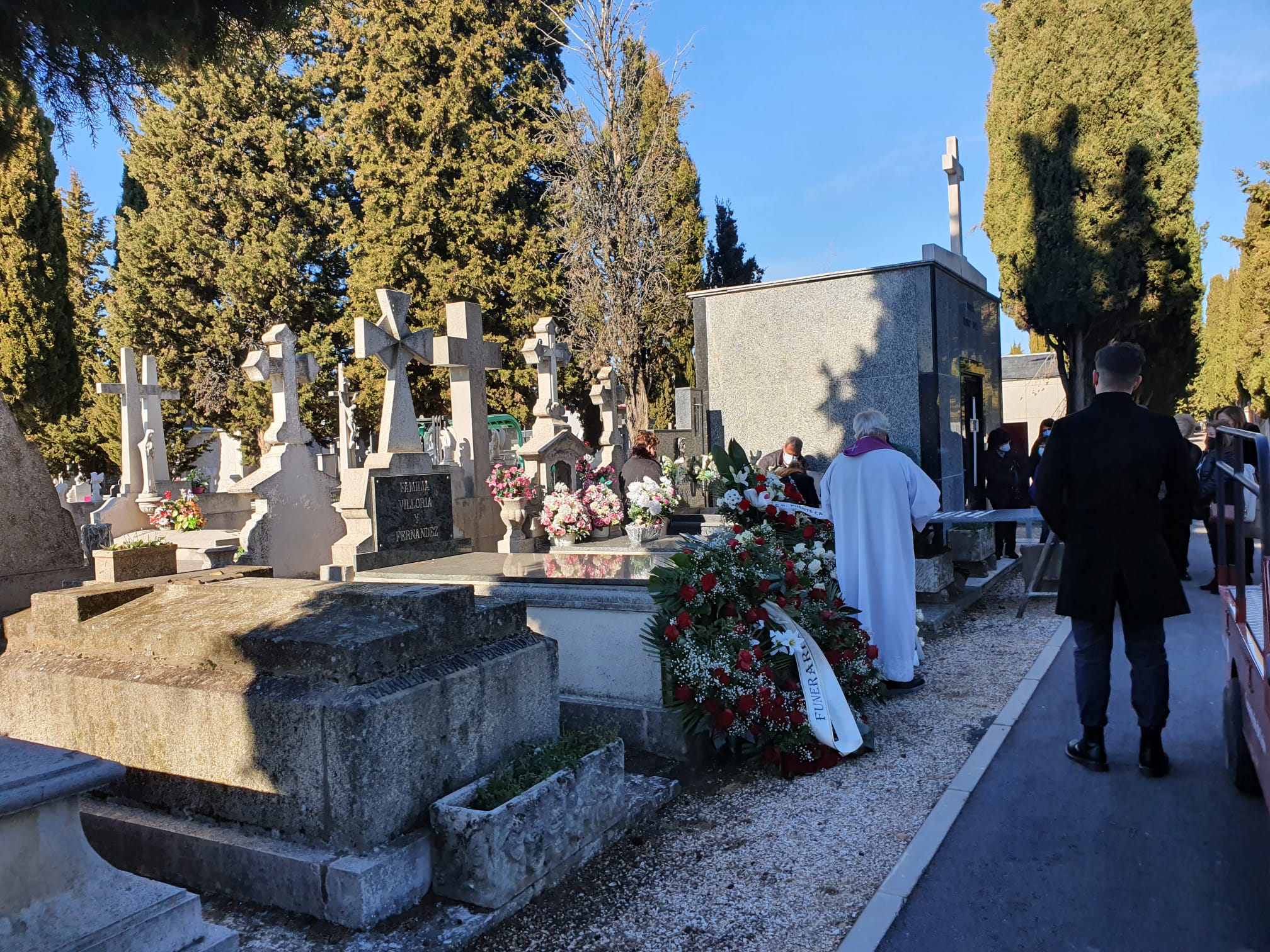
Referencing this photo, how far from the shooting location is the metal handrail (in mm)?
2623

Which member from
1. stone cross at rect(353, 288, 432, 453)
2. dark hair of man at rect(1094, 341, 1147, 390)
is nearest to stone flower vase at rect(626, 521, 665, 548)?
stone cross at rect(353, 288, 432, 453)

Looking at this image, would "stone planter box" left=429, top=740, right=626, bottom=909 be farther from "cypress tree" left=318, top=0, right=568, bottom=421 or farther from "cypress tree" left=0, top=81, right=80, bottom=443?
"cypress tree" left=0, top=81, right=80, bottom=443

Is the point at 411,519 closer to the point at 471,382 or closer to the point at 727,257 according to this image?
the point at 471,382

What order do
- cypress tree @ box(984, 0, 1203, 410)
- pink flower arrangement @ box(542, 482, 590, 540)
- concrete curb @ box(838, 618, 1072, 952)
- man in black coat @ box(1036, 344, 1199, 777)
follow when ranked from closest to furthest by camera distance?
concrete curb @ box(838, 618, 1072, 952) → man in black coat @ box(1036, 344, 1199, 777) → pink flower arrangement @ box(542, 482, 590, 540) → cypress tree @ box(984, 0, 1203, 410)

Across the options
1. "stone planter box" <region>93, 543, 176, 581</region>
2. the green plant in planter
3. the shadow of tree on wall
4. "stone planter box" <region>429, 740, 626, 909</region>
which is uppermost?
the shadow of tree on wall

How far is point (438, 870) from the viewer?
2.89 metres

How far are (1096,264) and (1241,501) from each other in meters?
15.7

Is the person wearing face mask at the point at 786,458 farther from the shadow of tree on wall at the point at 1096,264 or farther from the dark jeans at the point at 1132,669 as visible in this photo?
the shadow of tree on wall at the point at 1096,264

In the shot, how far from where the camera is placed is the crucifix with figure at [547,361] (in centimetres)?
1317

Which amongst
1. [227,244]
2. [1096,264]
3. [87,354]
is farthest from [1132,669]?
[87,354]

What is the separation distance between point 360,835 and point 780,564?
2.83 meters

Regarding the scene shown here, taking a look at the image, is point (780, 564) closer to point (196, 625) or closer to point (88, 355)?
point (196, 625)

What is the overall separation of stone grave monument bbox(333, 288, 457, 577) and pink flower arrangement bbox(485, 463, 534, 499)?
55.9 inches

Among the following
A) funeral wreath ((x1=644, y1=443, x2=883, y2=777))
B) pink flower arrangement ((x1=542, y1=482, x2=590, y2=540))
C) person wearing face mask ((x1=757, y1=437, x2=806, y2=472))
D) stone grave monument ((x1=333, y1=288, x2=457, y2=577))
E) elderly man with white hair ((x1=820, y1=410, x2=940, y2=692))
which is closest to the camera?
funeral wreath ((x1=644, y1=443, x2=883, y2=777))
